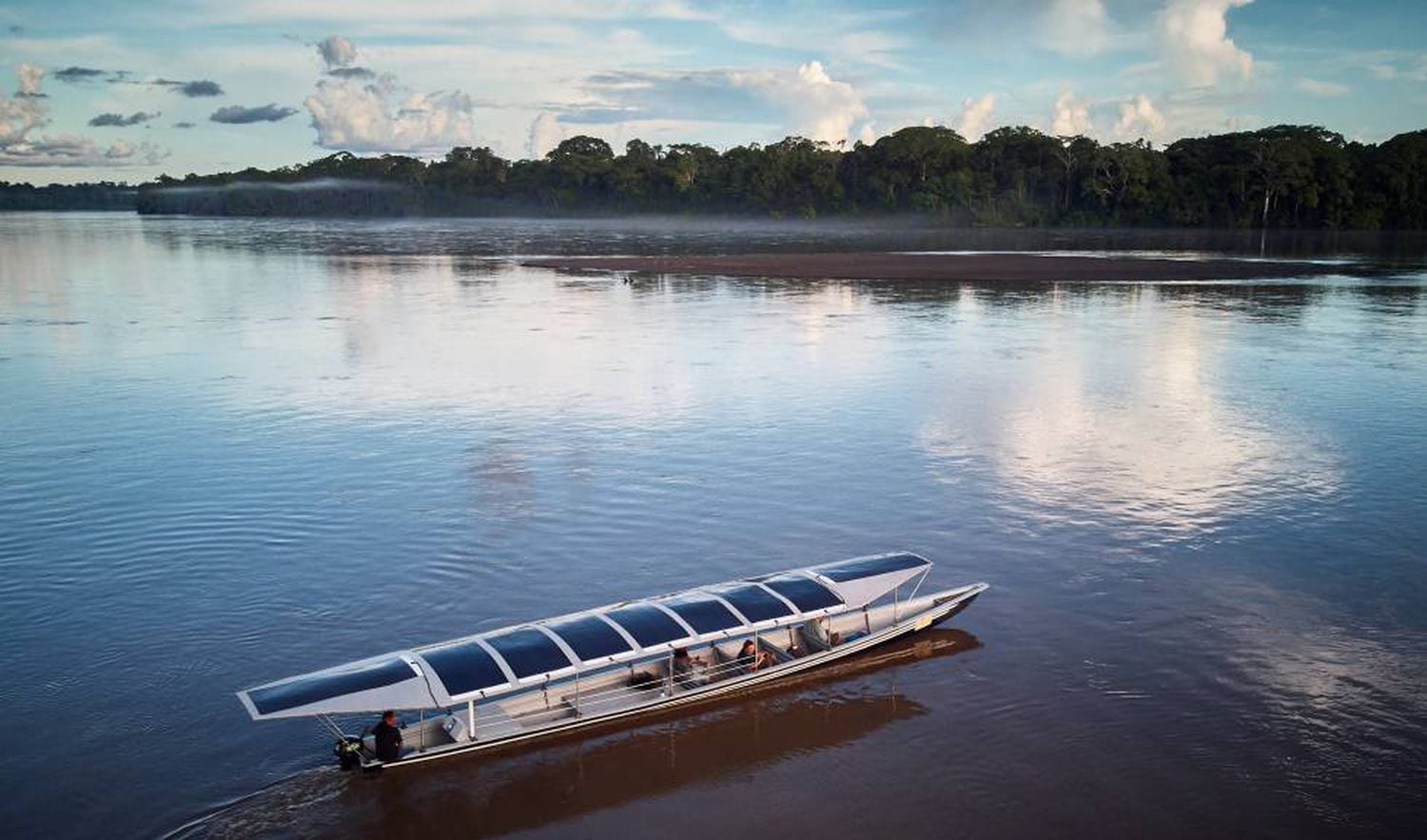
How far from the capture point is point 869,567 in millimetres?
24719

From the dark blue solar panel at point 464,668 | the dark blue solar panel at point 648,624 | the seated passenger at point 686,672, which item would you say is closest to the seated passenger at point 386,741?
the dark blue solar panel at point 464,668

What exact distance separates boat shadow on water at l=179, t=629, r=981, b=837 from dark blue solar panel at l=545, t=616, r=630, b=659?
1.67 metres

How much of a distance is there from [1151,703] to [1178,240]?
144943mm

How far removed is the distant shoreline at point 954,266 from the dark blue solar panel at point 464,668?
84.5 metres

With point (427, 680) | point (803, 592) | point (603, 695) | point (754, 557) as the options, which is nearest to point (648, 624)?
point (603, 695)

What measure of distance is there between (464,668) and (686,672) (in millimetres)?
4527

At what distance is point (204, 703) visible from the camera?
21.8 metres

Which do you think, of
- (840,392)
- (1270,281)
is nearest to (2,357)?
(840,392)

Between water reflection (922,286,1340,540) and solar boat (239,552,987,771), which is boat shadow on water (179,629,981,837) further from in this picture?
water reflection (922,286,1340,540)

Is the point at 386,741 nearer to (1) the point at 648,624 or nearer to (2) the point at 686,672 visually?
(1) the point at 648,624

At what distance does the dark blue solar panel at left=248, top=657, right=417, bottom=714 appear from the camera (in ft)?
61.2

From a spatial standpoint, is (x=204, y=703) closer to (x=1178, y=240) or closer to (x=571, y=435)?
(x=571, y=435)

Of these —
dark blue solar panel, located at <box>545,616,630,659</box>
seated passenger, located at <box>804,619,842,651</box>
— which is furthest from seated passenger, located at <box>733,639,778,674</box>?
dark blue solar panel, located at <box>545,616,630,659</box>

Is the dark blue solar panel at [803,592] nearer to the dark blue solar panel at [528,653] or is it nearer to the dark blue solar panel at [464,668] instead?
the dark blue solar panel at [528,653]
